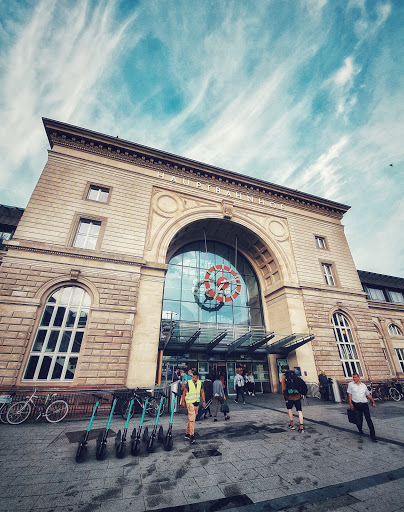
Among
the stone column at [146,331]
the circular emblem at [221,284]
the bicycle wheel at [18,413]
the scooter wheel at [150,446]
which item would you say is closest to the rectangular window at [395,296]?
the circular emblem at [221,284]

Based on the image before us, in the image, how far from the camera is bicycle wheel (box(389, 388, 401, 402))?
50.0ft

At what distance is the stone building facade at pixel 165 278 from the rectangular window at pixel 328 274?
0.10 metres

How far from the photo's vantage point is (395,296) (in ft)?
84.0

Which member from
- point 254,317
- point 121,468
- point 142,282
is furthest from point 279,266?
point 121,468

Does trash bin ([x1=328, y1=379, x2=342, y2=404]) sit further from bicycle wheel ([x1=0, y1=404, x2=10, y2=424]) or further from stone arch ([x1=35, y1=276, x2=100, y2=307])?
bicycle wheel ([x1=0, y1=404, x2=10, y2=424])

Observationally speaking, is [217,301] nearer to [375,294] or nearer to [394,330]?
[375,294]

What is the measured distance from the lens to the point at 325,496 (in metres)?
3.88

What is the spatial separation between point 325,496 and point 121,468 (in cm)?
399

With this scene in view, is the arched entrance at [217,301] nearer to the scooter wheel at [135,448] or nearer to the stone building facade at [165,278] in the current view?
the stone building facade at [165,278]

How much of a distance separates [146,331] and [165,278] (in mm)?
5843

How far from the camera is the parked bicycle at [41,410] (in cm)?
879

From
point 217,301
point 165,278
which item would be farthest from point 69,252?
point 217,301

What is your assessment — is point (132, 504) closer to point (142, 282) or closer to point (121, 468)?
point (121, 468)

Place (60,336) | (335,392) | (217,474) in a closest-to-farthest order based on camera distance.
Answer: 1. (217,474)
2. (60,336)
3. (335,392)
